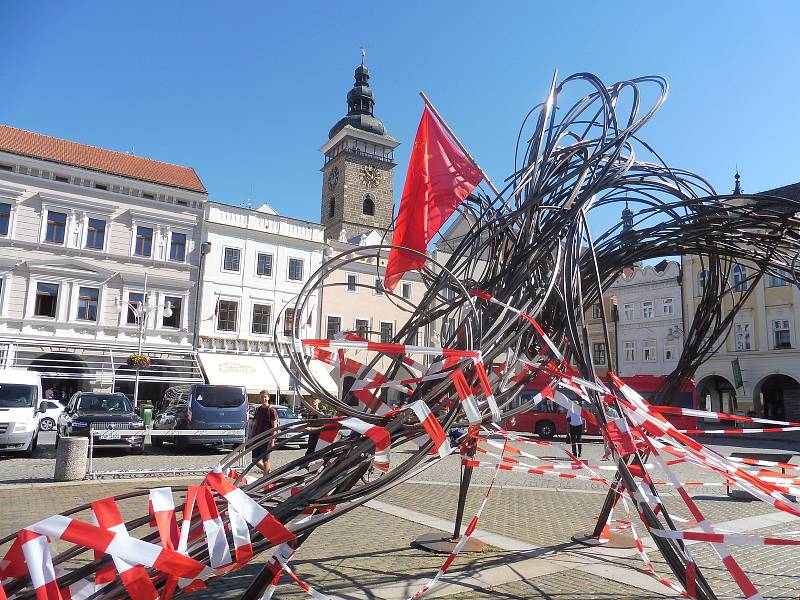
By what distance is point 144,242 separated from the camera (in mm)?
31438

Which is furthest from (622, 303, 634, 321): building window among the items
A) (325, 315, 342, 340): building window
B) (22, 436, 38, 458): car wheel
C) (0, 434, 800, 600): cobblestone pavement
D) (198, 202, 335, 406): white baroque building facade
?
(22, 436, 38, 458): car wheel

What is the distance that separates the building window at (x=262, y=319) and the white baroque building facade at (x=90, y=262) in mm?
3531

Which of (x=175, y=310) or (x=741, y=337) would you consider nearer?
(x=175, y=310)

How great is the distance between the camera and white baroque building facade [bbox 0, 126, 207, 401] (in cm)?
2808

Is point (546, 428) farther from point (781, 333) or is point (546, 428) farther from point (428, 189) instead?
point (428, 189)

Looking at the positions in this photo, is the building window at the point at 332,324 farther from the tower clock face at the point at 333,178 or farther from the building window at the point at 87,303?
the tower clock face at the point at 333,178

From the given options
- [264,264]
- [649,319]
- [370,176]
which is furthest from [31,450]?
[370,176]

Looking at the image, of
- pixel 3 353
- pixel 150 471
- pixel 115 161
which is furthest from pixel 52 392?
pixel 150 471

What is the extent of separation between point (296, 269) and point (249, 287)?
3233mm

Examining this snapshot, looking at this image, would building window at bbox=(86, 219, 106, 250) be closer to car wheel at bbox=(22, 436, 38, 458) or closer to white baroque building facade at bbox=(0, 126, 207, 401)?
white baroque building facade at bbox=(0, 126, 207, 401)

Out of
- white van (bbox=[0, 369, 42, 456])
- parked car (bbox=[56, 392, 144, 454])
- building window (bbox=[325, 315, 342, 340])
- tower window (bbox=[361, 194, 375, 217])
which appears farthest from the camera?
tower window (bbox=[361, 194, 375, 217])

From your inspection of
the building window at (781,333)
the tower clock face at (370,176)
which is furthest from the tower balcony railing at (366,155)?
the building window at (781,333)

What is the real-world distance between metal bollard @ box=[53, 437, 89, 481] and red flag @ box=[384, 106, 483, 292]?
844cm

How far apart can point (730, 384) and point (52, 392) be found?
3828 centimetres
